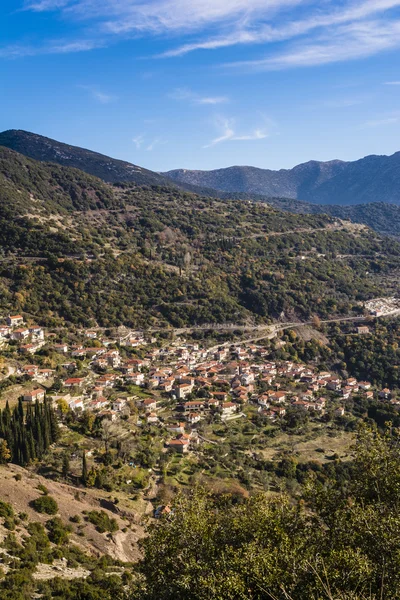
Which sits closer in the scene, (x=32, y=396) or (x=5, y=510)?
(x=5, y=510)

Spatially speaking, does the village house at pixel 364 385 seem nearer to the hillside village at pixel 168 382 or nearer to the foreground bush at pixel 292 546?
the hillside village at pixel 168 382

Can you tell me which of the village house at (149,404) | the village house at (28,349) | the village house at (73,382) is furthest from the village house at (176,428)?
the village house at (28,349)

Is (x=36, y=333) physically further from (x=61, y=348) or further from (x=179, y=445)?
(x=179, y=445)

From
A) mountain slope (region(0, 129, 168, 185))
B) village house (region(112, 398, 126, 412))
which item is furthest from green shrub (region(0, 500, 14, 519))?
mountain slope (region(0, 129, 168, 185))

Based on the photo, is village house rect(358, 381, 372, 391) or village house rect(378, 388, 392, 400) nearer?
village house rect(378, 388, 392, 400)

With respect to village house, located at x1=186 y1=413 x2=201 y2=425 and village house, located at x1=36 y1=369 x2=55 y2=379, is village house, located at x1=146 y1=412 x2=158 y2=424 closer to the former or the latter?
village house, located at x1=186 y1=413 x2=201 y2=425

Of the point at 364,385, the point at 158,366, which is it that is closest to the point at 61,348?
the point at 158,366

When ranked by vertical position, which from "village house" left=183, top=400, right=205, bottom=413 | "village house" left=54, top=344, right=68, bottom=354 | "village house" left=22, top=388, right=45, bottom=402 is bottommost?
"village house" left=183, top=400, right=205, bottom=413
